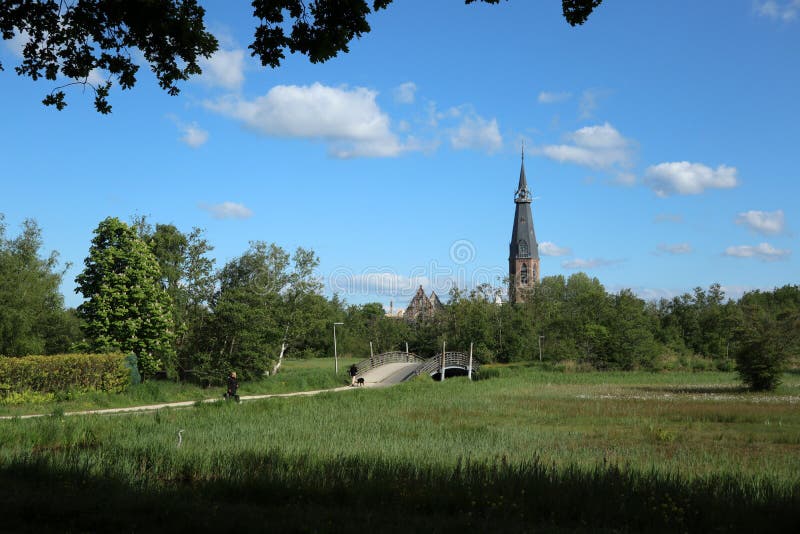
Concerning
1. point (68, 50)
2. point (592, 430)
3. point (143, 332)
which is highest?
point (68, 50)

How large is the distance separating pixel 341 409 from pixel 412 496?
17141 millimetres

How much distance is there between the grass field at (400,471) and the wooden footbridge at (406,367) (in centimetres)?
2421

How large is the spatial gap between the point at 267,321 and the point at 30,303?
1695 centimetres

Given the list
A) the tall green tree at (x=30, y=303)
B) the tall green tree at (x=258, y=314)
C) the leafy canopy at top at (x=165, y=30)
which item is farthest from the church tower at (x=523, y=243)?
the leafy canopy at top at (x=165, y=30)

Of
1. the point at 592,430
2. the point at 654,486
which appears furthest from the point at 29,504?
the point at 592,430

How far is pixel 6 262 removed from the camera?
4816 cm

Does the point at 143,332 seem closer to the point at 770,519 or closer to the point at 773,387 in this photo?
the point at 773,387

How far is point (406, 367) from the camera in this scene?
55906mm

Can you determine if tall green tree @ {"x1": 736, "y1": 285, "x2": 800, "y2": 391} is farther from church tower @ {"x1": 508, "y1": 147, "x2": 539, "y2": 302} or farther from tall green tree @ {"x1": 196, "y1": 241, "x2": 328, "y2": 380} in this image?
church tower @ {"x1": 508, "y1": 147, "x2": 539, "y2": 302}

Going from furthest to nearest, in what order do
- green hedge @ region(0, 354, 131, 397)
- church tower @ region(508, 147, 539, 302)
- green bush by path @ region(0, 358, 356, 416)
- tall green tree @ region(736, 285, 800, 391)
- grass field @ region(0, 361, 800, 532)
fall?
church tower @ region(508, 147, 539, 302)
tall green tree @ region(736, 285, 800, 391)
green hedge @ region(0, 354, 131, 397)
green bush by path @ region(0, 358, 356, 416)
grass field @ region(0, 361, 800, 532)

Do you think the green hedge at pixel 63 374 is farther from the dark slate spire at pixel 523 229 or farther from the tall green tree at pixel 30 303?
the dark slate spire at pixel 523 229

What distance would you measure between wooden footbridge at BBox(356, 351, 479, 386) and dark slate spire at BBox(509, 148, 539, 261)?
8656cm

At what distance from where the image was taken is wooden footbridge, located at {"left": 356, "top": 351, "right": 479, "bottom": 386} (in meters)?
49.8

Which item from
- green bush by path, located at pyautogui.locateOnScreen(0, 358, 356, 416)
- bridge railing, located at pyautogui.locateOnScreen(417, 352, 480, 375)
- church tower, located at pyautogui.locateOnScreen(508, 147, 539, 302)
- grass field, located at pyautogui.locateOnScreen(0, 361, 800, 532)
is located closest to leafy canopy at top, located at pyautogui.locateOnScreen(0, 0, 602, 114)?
Result: grass field, located at pyautogui.locateOnScreen(0, 361, 800, 532)
